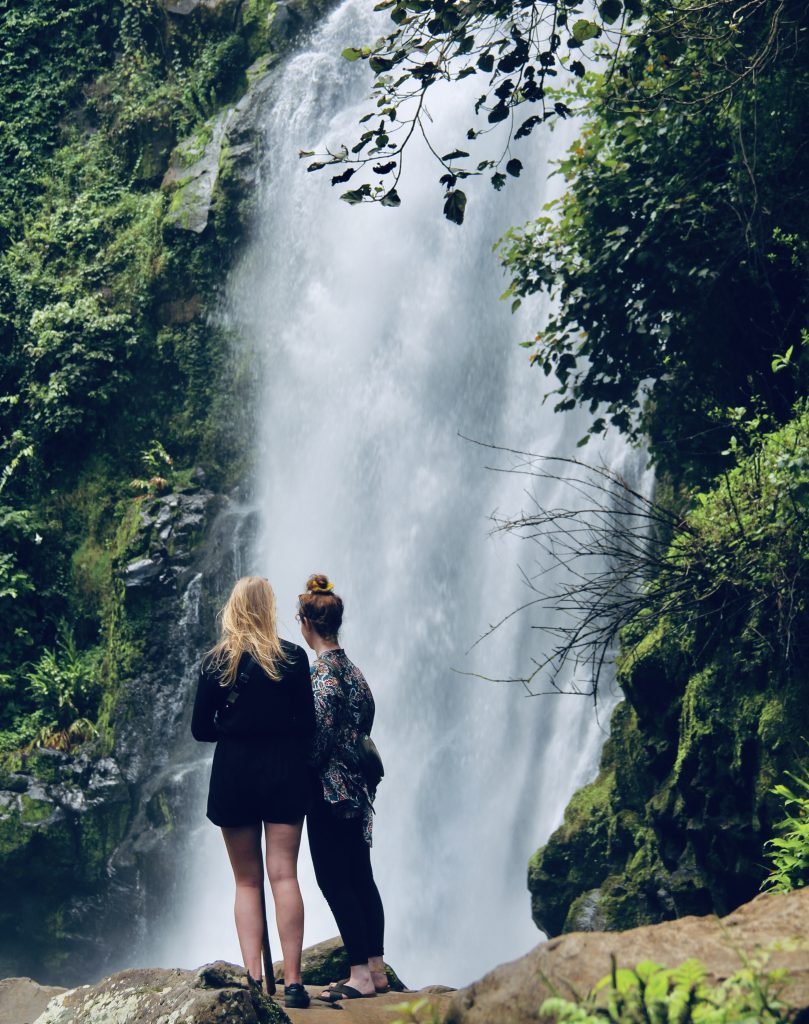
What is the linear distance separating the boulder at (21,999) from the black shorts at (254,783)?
2235mm

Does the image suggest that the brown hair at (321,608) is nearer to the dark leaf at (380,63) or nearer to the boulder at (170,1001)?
the boulder at (170,1001)

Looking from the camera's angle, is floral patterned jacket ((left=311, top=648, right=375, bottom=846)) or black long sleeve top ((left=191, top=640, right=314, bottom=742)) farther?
floral patterned jacket ((left=311, top=648, right=375, bottom=846))

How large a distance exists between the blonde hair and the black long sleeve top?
0.11 ft

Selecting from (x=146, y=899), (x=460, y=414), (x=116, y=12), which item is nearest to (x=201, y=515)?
(x=460, y=414)

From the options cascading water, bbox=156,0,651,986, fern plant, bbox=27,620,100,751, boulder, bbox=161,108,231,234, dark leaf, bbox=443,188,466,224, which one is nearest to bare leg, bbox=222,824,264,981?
dark leaf, bbox=443,188,466,224

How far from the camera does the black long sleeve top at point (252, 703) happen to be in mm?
4570

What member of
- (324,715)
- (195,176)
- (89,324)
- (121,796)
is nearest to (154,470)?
(89,324)

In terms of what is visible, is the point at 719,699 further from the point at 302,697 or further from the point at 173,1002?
the point at 173,1002

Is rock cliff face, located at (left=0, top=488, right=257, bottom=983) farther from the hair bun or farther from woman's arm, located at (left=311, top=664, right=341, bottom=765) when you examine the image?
the hair bun

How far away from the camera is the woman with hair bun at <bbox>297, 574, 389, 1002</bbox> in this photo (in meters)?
4.83

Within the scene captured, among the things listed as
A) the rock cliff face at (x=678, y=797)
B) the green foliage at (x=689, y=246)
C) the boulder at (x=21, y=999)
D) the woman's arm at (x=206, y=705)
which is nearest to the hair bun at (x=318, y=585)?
the woman's arm at (x=206, y=705)

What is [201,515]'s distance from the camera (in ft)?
49.0

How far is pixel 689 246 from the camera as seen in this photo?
7.61 meters

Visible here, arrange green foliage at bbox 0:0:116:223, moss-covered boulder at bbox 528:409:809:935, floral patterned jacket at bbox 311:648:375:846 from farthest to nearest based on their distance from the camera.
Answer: green foliage at bbox 0:0:116:223, moss-covered boulder at bbox 528:409:809:935, floral patterned jacket at bbox 311:648:375:846
